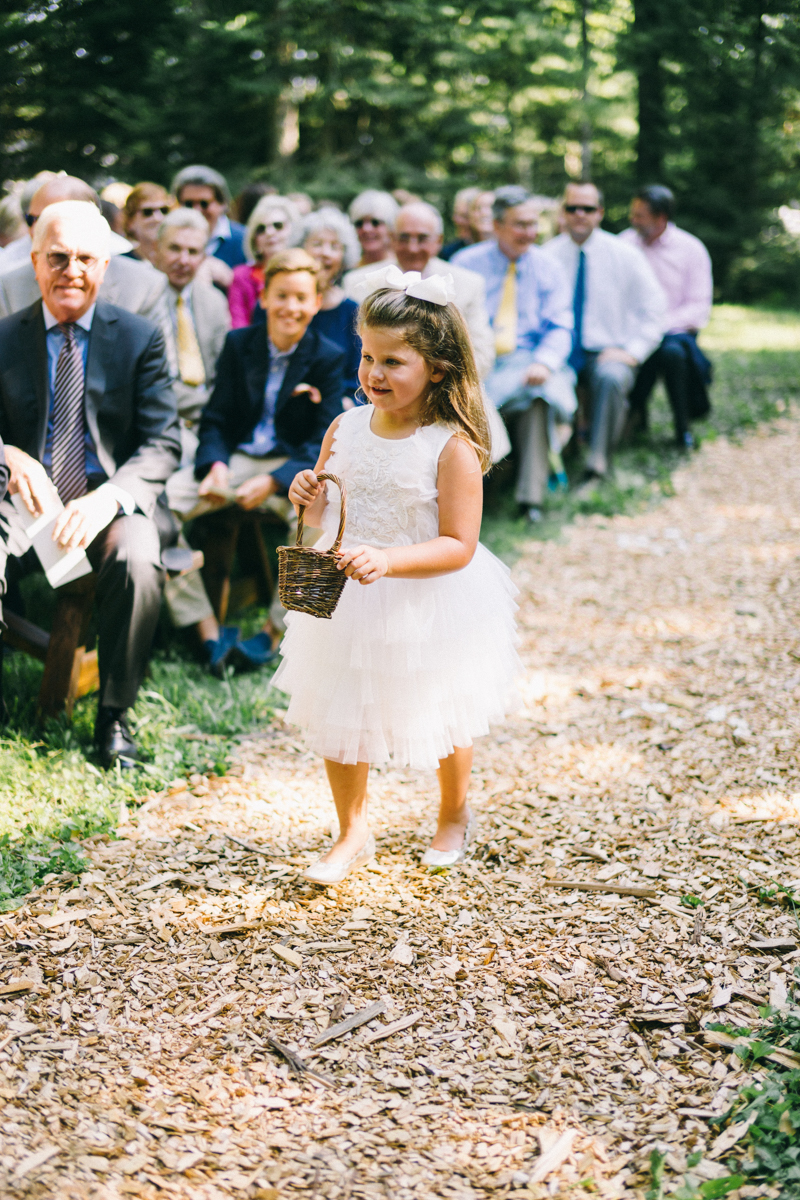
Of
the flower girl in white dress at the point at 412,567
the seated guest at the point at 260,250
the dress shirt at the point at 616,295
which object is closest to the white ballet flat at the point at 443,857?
the flower girl in white dress at the point at 412,567

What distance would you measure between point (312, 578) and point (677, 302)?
6.18 metres

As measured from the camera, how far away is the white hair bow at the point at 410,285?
2436mm

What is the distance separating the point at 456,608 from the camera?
262cm

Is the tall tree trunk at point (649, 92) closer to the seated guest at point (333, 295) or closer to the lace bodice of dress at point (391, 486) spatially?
the seated guest at point (333, 295)

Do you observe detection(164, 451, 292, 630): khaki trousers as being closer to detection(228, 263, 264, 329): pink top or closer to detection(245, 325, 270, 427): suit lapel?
detection(245, 325, 270, 427): suit lapel

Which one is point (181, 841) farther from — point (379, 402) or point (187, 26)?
point (187, 26)

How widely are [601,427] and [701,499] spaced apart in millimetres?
849

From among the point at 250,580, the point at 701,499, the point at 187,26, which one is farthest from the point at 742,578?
the point at 187,26

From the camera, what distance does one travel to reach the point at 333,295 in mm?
5000

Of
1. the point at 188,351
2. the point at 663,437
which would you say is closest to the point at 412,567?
the point at 188,351

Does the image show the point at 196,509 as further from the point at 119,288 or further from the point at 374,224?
the point at 374,224

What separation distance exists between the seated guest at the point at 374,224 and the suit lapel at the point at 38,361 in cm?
291

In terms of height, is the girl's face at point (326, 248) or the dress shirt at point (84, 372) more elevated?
the girl's face at point (326, 248)

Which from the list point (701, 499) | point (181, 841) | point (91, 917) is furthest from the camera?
point (701, 499)
